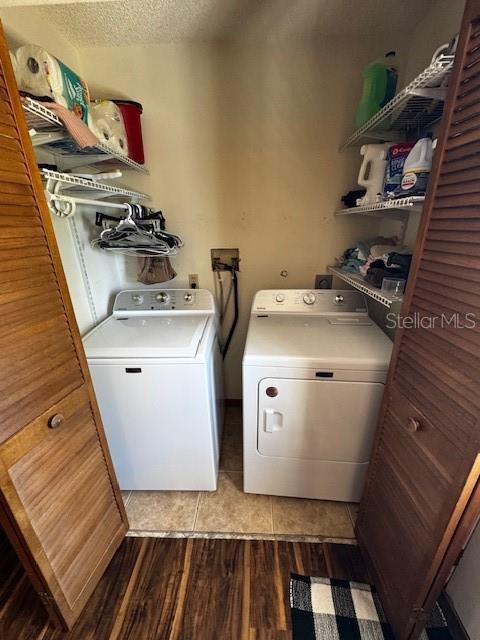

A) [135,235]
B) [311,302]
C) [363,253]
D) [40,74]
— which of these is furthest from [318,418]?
[40,74]

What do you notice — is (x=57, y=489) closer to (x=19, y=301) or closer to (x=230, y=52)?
(x=19, y=301)

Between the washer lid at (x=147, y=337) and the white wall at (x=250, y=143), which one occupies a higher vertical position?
the white wall at (x=250, y=143)

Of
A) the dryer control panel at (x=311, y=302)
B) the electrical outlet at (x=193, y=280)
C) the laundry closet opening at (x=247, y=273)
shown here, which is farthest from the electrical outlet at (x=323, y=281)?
the electrical outlet at (x=193, y=280)

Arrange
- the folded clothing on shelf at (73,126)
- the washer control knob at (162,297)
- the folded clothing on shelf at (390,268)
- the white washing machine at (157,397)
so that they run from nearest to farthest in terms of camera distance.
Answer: the folded clothing on shelf at (73,126), the folded clothing on shelf at (390,268), the white washing machine at (157,397), the washer control knob at (162,297)

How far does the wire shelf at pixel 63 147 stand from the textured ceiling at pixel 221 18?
648 mm

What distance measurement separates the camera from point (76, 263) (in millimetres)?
1630

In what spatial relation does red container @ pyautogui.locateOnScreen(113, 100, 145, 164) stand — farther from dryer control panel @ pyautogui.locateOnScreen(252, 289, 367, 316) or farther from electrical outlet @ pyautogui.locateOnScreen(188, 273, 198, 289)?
dryer control panel @ pyautogui.locateOnScreen(252, 289, 367, 316)

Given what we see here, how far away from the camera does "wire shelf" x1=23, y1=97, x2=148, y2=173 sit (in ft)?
3.02

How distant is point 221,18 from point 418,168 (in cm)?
134

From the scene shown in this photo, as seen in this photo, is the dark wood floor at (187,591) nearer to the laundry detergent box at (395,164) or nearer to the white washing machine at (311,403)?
the white washing machine at (311,403)

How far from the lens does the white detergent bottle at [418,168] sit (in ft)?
3.34

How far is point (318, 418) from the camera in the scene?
4.61 ft

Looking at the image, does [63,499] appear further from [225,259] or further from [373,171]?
[373,171]

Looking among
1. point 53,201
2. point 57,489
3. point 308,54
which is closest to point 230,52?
point 308,54
